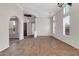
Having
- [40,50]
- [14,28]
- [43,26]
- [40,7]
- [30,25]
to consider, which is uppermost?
[40,7]

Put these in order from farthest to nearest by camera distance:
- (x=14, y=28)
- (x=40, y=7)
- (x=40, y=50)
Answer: (x=14, y=28) → (x=40, y=7) → (x=40, y=50)

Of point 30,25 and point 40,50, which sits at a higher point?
point 30,25

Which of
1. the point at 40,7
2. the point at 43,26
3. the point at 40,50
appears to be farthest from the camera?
the point at 43,26

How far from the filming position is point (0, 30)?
6703 mm

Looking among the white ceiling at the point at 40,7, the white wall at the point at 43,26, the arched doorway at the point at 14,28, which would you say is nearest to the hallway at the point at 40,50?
the white ceiling at the point at 40,7

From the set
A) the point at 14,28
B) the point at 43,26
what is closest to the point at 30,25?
the point at 43,26

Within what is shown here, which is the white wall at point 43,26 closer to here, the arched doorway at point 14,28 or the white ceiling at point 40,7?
the arched doorway at point 14,28

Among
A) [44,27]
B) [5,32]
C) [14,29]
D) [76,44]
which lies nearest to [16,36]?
[14,29]

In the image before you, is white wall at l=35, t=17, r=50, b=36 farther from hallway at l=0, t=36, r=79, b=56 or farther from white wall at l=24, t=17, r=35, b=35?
hallway at l=0, t=36, r=79, b=56

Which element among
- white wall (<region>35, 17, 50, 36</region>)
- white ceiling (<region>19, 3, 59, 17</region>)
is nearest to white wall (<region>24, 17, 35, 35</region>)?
white wall (<region>35, 17, 50, 36</region>)

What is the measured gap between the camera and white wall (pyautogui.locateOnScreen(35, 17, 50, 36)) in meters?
18.3

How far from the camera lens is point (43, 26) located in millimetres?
18453

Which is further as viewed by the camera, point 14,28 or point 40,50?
point 14,28

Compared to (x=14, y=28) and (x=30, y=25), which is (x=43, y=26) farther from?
(x=14, y=28)
